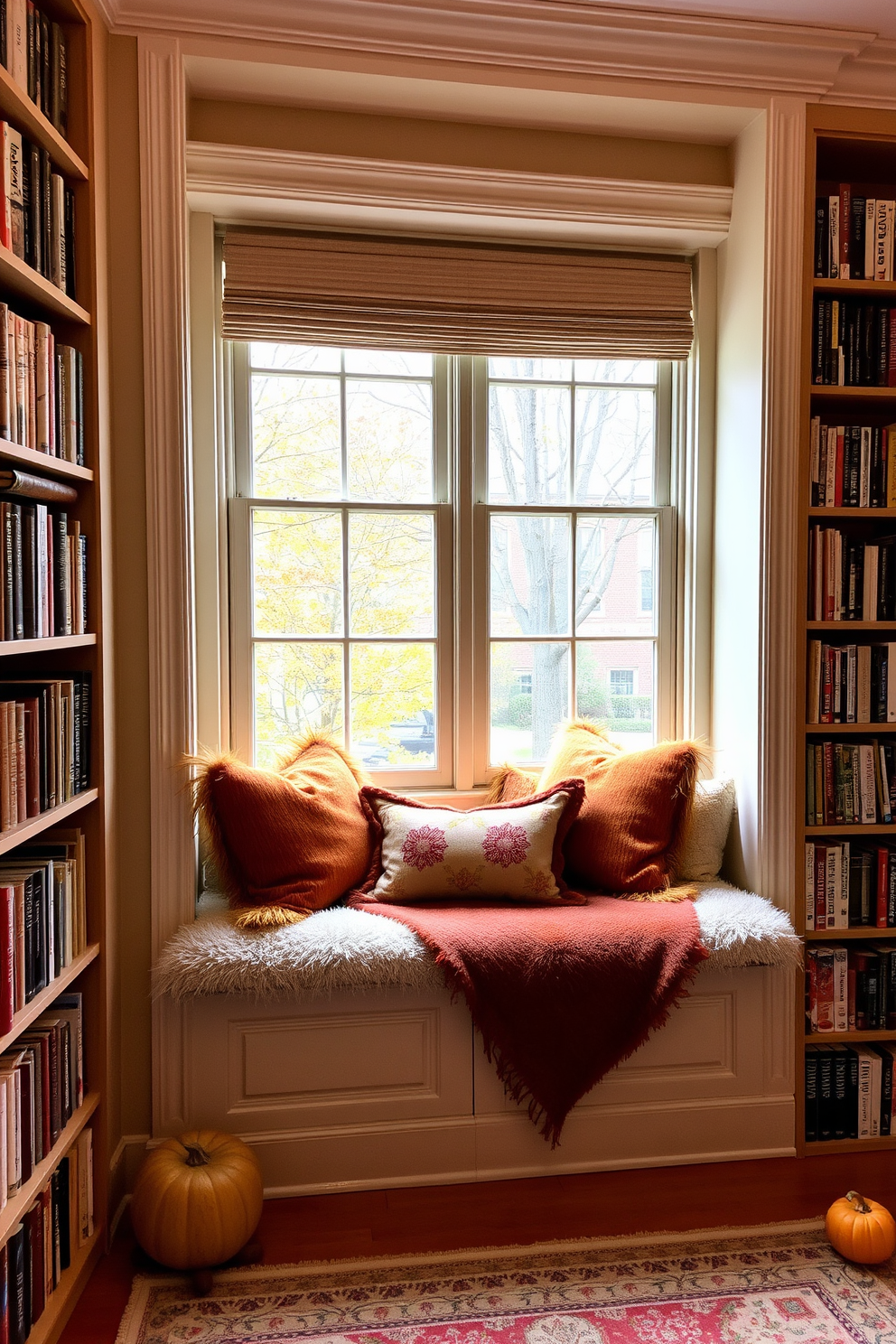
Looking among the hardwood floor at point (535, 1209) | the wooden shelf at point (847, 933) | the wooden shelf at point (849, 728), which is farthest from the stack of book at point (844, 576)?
the hardwood floor at point (535, 1209)

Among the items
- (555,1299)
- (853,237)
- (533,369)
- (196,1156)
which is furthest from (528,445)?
(555,1299)

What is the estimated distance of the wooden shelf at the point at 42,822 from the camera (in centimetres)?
148

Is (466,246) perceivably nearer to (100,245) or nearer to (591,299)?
(591,299)

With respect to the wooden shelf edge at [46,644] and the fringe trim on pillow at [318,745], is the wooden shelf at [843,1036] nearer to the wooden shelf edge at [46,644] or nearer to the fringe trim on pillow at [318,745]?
the fringe trim on pillow at [318,745]

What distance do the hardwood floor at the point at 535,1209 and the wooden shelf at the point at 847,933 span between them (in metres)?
0.55

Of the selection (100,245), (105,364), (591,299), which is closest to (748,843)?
(591,299)

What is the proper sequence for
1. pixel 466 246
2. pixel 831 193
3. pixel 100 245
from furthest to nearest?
pixel 466 246 → pixel 831 193 → pixel 100 245

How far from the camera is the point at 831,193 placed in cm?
247

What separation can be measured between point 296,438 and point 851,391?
61.0 inches

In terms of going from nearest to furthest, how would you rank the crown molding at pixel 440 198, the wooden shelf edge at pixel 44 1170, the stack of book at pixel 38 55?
the wooden shelf edge at pixel 44 1170, the stack of book at pixel 38 55, the crown molding at pixel 440 198

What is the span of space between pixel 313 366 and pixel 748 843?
1839mm

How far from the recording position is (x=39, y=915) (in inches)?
65.3

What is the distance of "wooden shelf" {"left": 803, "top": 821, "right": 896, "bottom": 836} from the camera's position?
8.16ft

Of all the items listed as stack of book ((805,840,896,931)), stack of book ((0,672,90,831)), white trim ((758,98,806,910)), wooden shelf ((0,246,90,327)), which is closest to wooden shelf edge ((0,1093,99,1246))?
stack of book ((0,672,90,831))
